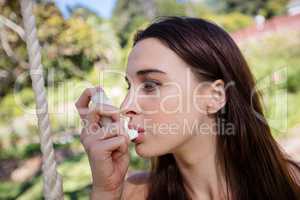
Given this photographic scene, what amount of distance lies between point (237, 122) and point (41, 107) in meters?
0.74

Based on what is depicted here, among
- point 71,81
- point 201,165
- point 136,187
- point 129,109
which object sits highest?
point 71,81

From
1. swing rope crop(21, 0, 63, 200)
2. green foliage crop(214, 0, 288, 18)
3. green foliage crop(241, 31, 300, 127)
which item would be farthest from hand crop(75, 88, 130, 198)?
green foliage crop(214, 0, 288, 18)

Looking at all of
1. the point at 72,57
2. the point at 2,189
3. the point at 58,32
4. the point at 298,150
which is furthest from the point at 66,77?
the point at 298,150

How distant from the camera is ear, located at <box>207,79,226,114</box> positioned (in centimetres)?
127

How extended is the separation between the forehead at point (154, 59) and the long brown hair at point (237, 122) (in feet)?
0.15

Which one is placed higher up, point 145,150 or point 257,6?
point 257,6

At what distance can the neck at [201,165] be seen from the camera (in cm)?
130

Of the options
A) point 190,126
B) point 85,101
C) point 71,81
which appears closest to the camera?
point 85,101

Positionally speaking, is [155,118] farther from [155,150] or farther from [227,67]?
[227,67]

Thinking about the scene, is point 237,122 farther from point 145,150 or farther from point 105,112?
point 105,112

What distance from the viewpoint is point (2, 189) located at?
15.1 feet

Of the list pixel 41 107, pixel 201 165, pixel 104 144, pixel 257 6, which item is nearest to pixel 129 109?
pixel 104 144

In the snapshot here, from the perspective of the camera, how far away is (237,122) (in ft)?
4.36

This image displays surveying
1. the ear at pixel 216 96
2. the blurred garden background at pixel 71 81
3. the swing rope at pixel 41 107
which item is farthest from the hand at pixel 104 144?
the blurred garden background at pixel 71 81
